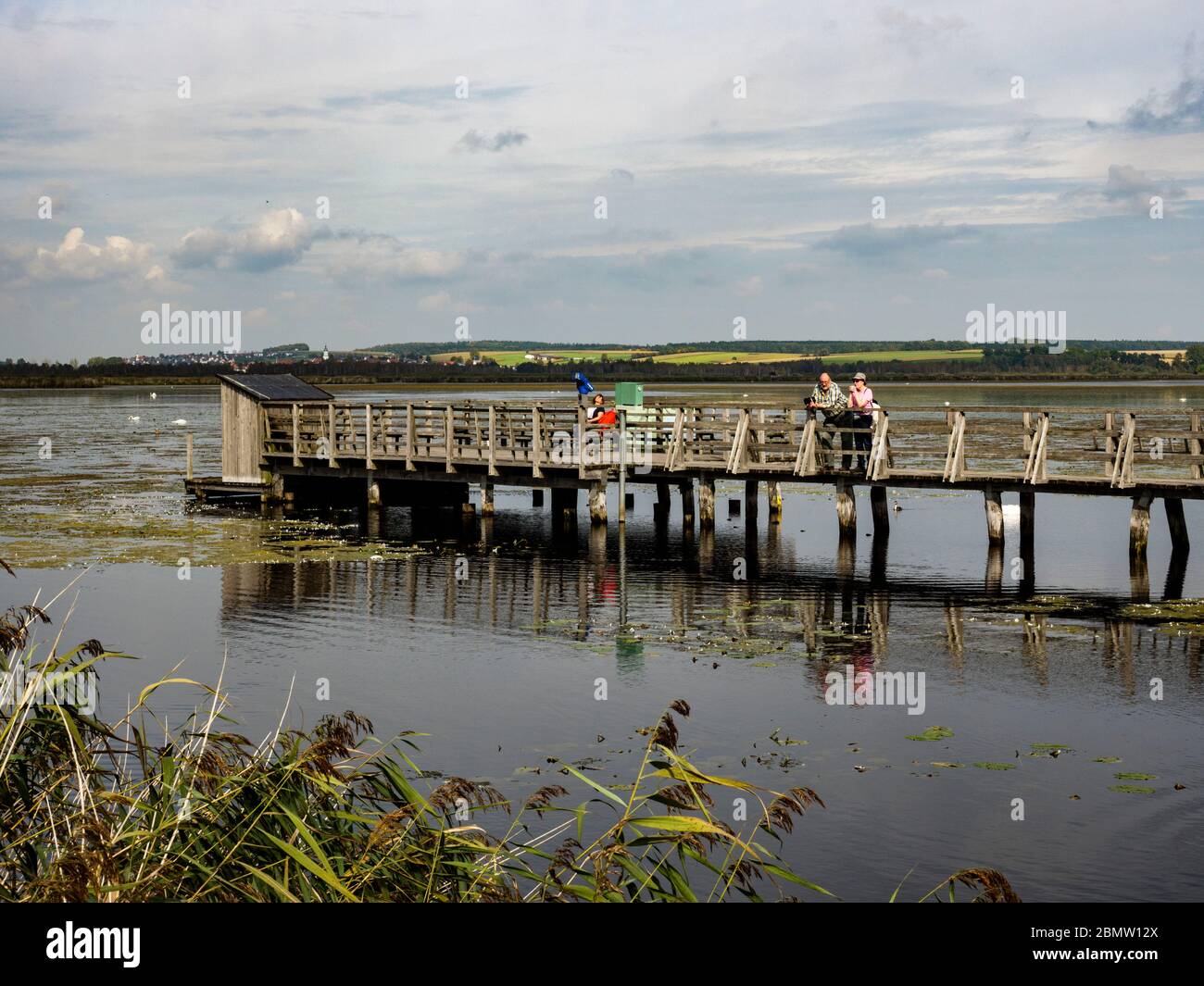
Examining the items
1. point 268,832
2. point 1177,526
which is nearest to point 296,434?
point 1177,526

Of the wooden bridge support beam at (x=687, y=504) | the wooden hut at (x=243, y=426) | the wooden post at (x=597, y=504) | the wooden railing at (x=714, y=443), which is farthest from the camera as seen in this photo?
the wooden hut at (x=243, y=426)

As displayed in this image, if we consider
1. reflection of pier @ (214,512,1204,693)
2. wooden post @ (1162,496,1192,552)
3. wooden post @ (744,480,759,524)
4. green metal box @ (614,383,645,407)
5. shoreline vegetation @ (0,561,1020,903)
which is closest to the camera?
shoreline vegetation @ (0,561,1020,903)

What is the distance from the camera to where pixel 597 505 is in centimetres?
3144

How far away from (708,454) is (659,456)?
1.15m

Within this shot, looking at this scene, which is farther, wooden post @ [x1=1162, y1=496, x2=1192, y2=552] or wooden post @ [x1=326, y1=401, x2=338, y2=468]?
wooden post @ [x1=326, y1=401, x2=338, y2=468]

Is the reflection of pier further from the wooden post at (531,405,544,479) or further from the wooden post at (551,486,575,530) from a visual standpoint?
the wooden post at (551,486,575,530)

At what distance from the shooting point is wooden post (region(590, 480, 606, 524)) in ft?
102

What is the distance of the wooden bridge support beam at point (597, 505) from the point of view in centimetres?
3111

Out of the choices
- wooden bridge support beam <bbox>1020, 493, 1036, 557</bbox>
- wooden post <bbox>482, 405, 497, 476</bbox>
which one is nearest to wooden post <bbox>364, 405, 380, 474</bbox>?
wooden post <bbox>482, 405, 497, 476</bbox>

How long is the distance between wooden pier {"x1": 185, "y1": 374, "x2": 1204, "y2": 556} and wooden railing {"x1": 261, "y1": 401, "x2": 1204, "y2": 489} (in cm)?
4

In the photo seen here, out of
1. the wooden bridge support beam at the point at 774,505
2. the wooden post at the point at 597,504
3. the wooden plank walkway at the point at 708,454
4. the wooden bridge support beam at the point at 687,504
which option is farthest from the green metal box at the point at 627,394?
the wooden bridge support beam at the point at 774,505

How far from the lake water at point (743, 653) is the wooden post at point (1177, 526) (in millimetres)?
460

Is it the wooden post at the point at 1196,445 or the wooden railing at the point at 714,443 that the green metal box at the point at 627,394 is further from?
the wooden post at the point at 1196,445
